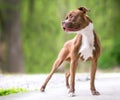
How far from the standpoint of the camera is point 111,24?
46.9 feet

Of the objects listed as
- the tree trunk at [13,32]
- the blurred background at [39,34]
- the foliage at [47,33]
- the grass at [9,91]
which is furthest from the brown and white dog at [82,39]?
the foliage at [47,33]

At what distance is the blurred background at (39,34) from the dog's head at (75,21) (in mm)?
7500

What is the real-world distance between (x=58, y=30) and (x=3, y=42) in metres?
1.50

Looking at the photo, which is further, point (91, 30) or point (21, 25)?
point (21, 25)

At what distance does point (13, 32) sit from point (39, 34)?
4.47 feet

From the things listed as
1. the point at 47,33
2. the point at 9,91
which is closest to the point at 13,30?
the point at 47,33

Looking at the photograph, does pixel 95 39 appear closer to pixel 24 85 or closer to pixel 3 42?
pixel 24 85

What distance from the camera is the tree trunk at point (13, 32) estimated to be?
504 inches

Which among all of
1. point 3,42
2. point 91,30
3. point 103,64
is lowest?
point 103,64

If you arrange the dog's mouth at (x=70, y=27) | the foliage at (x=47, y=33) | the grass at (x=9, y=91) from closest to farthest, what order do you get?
the dog's mouth at (x=70, y=27) < the grass at (x=9, y=91) < the foliage at (x=47, y=33)

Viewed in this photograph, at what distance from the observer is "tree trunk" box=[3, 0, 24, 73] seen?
12.8 metres

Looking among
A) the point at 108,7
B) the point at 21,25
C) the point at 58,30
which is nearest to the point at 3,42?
the point at 21,25

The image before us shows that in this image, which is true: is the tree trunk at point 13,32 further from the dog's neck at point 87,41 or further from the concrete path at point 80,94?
the dog's neck at point 87,41

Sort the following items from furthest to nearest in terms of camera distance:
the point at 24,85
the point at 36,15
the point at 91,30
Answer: the point at 36,15 → the point at 24,85 → the point at 91,30
